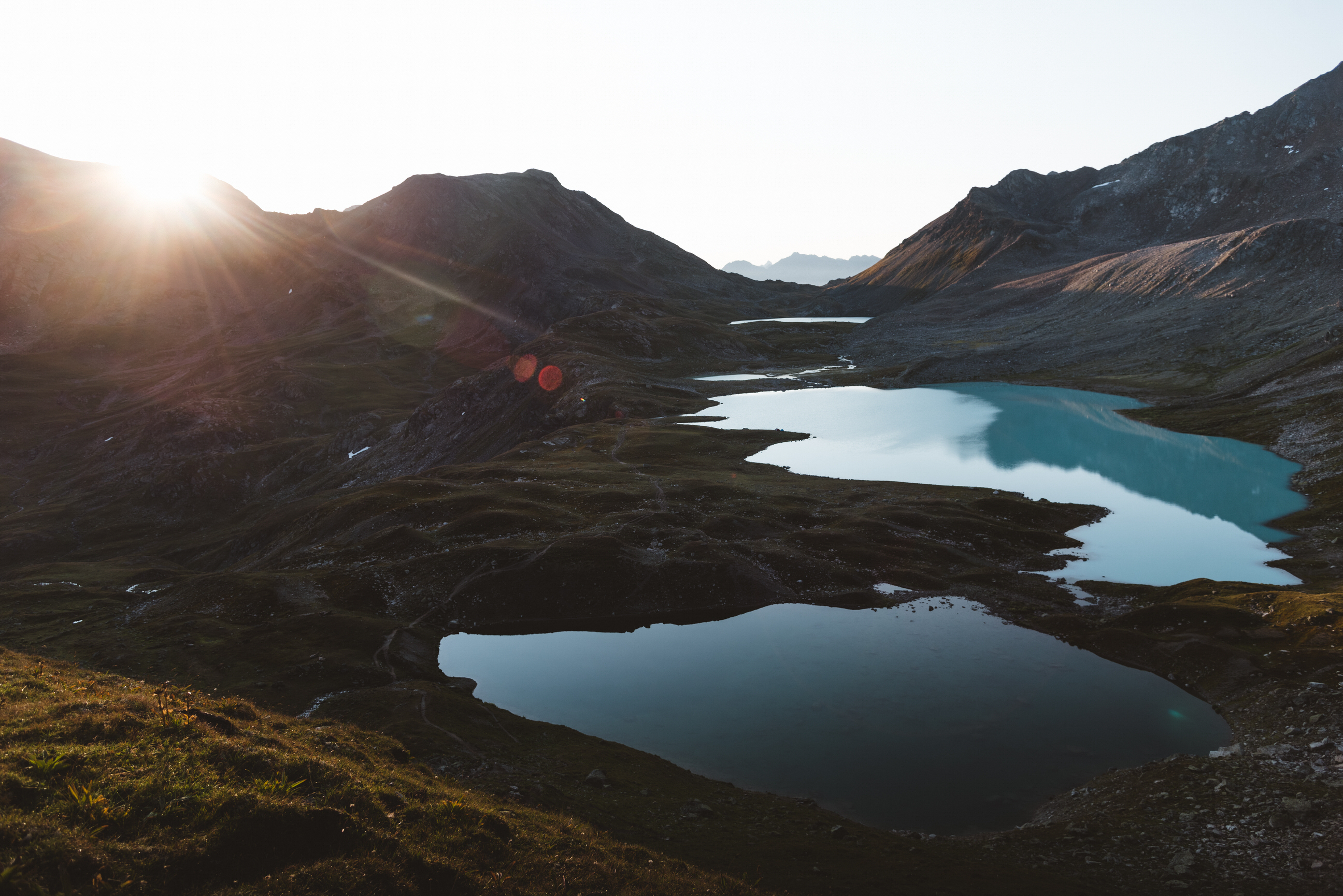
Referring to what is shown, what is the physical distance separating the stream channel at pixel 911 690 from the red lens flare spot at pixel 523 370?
128210 mm

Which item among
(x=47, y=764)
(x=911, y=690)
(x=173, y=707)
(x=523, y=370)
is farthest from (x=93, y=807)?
(x=523, y=370)

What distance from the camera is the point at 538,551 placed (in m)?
72.1

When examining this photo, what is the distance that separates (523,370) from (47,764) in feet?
579

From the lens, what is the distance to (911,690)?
47.1 metres

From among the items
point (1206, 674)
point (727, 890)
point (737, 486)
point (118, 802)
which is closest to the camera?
point (118, 802)

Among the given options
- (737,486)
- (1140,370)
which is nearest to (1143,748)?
(737,486)

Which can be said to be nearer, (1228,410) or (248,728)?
(248,728)

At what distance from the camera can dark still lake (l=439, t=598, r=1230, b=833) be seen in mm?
37688

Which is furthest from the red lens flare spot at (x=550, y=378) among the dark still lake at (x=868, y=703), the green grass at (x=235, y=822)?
the green grass at (x=235, y=822)

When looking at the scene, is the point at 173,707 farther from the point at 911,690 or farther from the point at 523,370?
the point at 523,370

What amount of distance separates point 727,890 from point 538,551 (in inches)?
Answer: 2064

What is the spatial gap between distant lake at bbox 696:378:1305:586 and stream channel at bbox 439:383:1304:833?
58cm

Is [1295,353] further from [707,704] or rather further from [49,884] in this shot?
[49,884]

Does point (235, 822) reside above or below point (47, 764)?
below
